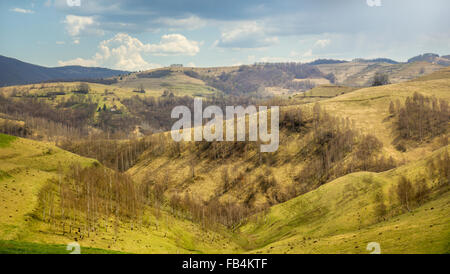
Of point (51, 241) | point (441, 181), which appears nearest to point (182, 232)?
point (51, 241)

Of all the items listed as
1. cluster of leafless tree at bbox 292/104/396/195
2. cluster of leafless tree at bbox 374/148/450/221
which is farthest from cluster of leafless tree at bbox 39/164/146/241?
cluster of leafless tree at bbox 292/104/396/195

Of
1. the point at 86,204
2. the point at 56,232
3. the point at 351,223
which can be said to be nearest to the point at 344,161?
the point at 351,223

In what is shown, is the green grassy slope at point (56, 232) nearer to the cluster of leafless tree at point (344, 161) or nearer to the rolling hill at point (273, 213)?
the rolling hill at point (273, 213)

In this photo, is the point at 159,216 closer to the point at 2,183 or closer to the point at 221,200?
the point at 2,183

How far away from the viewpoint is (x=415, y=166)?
10275 centimetres

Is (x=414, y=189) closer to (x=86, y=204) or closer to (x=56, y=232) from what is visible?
(x=56, y=232)

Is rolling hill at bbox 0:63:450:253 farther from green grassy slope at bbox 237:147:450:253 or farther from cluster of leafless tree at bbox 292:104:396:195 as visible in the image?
cluster of leafless tree at bbox 292:104:396:195

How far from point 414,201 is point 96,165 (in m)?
126

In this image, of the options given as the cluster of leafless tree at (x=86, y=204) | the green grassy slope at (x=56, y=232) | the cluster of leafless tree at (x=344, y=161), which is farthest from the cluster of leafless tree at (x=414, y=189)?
the cluster of leafless tree at (x=344, y=161)

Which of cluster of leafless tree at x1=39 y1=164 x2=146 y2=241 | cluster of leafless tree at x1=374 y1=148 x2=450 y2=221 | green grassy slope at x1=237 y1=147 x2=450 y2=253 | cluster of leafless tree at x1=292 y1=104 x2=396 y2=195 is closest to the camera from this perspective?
green grassy slope at x1=237 y1=147 x2=450 y2=253

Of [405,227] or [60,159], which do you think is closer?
[405,227]
